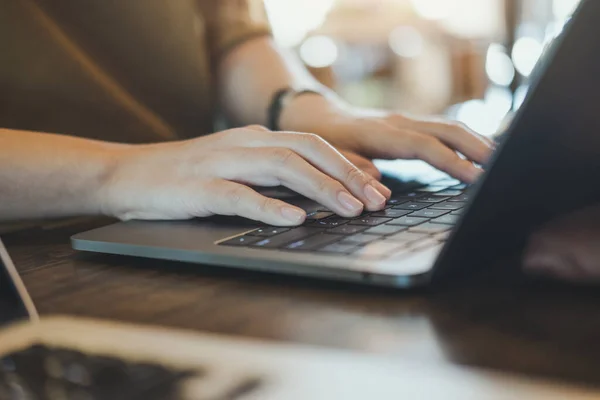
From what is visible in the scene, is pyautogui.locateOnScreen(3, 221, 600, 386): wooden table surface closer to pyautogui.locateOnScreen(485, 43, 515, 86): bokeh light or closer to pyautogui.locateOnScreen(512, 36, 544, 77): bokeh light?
pyautogui.locateOnScreen(512, 36, 544, 77): bokeh light

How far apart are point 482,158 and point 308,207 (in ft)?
0.75

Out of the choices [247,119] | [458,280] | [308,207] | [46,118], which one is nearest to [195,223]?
[308,207]

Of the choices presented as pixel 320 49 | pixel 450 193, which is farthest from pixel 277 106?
pixel 320 49

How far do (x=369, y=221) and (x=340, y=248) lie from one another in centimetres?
9

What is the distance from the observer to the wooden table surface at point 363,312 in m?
0.29

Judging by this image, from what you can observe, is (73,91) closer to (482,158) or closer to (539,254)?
(482,158)

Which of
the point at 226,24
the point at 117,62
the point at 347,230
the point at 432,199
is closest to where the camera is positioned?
the point at 347,230

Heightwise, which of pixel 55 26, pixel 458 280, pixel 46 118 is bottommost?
pixel 458 280

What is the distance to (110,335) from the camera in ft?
1.01

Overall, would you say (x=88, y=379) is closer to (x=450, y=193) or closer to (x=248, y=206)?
(x=248, y=206)

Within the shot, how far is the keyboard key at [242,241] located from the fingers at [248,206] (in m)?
0.04

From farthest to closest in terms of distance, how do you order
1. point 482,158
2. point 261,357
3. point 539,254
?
point 482,158 → point 539,254 → point 261,357

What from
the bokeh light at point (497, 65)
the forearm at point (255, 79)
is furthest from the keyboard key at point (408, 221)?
the bokeh light at point (497, 65)

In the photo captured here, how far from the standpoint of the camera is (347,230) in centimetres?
46
